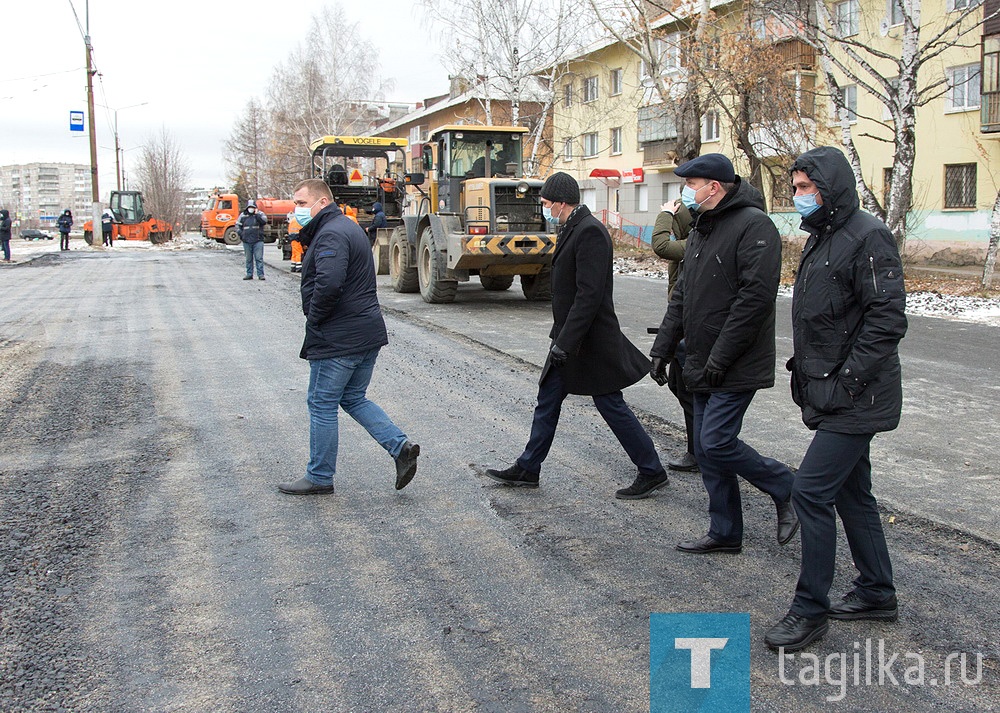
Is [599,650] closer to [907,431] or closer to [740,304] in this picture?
[740,304]

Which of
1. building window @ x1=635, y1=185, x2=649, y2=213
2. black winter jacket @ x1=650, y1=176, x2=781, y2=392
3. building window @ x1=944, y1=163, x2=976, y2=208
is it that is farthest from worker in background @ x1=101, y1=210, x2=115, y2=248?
black winter jacket @ x1=650, y1=176, x2=781, y2=392

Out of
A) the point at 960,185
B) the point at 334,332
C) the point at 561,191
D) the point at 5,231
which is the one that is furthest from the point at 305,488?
the point at 5,231

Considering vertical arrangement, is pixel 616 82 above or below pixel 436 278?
above

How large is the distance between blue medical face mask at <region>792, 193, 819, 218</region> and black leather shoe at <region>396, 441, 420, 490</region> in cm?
275

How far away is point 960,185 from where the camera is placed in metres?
26.2

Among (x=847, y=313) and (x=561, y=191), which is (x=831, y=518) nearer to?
(x=847, y=313)

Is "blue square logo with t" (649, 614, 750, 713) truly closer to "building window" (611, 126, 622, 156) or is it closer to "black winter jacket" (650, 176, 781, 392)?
"black winter jacket" (650, 176, 781, 392)

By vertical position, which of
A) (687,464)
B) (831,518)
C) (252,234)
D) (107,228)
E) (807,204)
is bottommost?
(687,464)

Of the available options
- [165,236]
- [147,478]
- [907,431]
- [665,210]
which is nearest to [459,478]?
[147,478]

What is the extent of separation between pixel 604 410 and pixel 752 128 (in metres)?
20.3

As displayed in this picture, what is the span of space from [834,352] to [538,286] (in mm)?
12697

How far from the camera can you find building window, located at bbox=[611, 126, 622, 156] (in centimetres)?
4286

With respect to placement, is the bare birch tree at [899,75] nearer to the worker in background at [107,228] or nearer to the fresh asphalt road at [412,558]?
the fresh asphalt road at [412,558]

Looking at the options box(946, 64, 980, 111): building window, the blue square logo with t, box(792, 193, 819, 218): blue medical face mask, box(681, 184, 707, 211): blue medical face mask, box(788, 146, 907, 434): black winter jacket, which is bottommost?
the blue square logo with t
